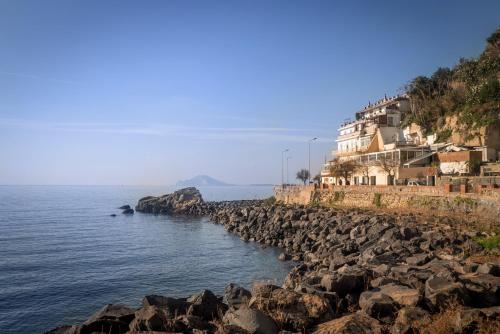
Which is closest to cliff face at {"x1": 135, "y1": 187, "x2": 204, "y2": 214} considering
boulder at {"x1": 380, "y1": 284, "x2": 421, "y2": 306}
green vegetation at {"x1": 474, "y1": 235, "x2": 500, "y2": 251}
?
green vegetation at {"x1": 474, "y1": 235, "x2": 500, "y2": 251}

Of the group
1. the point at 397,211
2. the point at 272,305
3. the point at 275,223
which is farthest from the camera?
the point at 275,223

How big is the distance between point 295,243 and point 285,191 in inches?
1318

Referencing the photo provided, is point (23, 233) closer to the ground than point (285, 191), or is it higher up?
closer to the ground

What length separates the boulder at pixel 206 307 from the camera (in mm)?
10945

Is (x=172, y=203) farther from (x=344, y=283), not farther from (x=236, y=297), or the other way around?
(x=344, y=283)

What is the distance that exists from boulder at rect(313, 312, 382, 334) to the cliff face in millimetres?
77288

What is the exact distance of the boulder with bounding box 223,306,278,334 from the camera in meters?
8.62

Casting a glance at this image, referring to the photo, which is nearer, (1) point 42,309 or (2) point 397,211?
(1) point 42,309

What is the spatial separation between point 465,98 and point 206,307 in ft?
167

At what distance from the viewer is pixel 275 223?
44.3 metres

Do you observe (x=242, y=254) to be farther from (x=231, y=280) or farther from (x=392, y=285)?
(x=392, y=285)

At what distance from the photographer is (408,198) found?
38250 mm

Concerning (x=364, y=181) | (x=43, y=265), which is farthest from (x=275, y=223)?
(x=43, y=265)

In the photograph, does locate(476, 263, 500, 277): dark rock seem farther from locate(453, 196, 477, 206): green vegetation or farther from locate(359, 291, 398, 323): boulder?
locate(453, 196, 477, 206): green vegetation
